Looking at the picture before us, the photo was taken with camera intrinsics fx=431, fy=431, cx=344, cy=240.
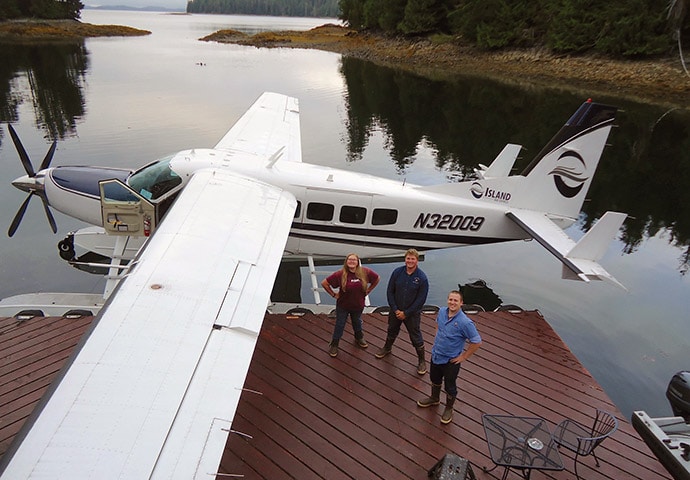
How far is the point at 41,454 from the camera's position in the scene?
3137mm

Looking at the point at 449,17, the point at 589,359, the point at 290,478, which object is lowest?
the point at 589,359

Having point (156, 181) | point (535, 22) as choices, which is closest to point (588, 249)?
point (156, 181)

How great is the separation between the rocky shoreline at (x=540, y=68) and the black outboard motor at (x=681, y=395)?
36.7 meters

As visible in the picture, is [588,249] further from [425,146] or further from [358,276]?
[425,146]

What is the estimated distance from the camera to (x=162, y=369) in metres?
4.02

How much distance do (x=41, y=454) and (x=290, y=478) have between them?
241 centimetres

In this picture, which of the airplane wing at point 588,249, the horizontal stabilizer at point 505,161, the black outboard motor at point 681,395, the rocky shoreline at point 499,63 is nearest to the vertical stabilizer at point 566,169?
the horizontal stabilizer at point 505,161

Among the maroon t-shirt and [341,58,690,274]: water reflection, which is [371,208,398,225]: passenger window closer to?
the maroon t-shirt

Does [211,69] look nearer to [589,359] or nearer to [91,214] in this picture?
[91,214]

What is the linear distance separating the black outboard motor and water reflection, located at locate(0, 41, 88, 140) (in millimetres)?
25684

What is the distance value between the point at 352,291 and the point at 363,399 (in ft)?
4.73

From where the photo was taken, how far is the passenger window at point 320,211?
9.30 meters

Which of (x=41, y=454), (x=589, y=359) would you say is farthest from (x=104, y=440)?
(x=589, y=359)

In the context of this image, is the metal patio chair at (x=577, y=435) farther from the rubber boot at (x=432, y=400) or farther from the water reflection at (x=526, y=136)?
the water reflection at (x=526, y=136)
